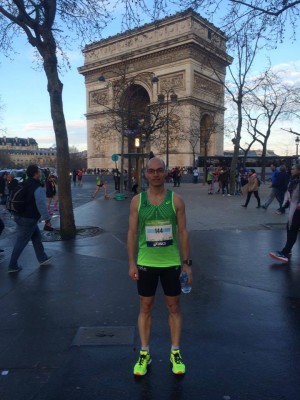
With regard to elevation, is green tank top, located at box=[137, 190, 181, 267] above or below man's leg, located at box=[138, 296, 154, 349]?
above

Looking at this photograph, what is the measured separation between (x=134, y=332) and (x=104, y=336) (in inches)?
12.4

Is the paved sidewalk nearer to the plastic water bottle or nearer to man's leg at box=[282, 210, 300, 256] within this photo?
man's leg at box=[282, 210, 300, 256]

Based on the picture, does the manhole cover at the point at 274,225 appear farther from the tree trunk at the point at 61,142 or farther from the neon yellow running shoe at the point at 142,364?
the neon yellow running shoe at the point at 142,364

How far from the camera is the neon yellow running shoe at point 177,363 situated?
330 centimetres

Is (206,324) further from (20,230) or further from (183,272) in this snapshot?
(20,230)

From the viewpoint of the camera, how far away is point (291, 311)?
479 centimetres

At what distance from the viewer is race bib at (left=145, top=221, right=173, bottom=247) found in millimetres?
3344

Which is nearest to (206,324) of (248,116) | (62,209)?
(62,209)

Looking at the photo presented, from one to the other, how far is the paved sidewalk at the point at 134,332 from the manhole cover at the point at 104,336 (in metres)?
0.01

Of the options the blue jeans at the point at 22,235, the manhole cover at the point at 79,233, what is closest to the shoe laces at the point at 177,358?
the blue jeans at the point at 22,235

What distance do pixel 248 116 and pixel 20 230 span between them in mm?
39920

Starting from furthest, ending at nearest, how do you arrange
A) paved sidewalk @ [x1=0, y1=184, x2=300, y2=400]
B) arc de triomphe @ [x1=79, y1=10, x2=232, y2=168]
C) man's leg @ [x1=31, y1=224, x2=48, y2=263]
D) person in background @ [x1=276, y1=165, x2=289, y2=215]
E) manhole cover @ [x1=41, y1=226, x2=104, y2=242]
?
arc de triomphe @ [x1=79, y1=10, x2=232, y2=168] < person in background @ [x1=276, y1=165, x2=289, y2=215] < manhole cover @ [x1=41, y1=226, x2=104, y2=242] < man's leg @ [x1=31, y1=224, x2=48, y2=263] < paved sidewalk @ [x1=0, y1=184, x2=300, y2=400]

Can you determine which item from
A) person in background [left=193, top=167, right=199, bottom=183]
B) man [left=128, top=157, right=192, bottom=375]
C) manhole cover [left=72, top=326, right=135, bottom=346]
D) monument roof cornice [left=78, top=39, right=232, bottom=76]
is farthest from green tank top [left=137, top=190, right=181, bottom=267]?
monument roof cornice [left=78, top=39, right=232, bottom=76]

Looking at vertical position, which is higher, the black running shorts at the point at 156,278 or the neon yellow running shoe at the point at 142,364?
the black running shorts at the point at 156,278
